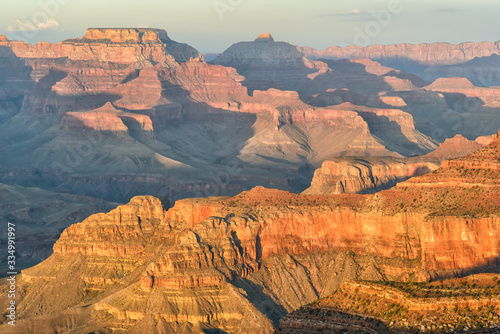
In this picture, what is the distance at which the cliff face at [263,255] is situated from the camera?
98562mm

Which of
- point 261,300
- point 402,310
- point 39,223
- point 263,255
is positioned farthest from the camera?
point 39,223

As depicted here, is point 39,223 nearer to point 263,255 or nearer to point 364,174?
point 364,174

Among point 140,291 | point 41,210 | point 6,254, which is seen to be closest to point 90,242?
point 140,291

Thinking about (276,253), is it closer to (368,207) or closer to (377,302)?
(368,207)

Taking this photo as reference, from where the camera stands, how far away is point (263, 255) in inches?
4272

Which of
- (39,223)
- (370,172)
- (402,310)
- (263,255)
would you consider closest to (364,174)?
(370,172)

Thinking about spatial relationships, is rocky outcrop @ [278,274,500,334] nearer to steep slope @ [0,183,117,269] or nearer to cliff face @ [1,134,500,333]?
cliff face @ [1,134,500,333]

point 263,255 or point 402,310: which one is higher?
point 263,255

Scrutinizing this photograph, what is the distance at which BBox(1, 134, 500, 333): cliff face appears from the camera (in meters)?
98.6

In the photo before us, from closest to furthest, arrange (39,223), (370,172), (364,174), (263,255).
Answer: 1. (263,255)
2. (364,174)
3. (370,172)
4. (39,223)

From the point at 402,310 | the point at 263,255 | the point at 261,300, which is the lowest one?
the point at 261,300

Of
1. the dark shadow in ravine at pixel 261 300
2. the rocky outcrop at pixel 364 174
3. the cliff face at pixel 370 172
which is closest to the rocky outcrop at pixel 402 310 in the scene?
the dark shadow in ravine at pixel 261 300

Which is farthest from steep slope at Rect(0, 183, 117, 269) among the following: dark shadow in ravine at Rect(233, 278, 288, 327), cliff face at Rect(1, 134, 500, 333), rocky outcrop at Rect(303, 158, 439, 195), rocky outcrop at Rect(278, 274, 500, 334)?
rocky outcrop at Rect(278, 274, 500, 334)

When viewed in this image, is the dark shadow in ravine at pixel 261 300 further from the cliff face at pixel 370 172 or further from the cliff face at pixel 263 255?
the cliff face at pixel 370 172
